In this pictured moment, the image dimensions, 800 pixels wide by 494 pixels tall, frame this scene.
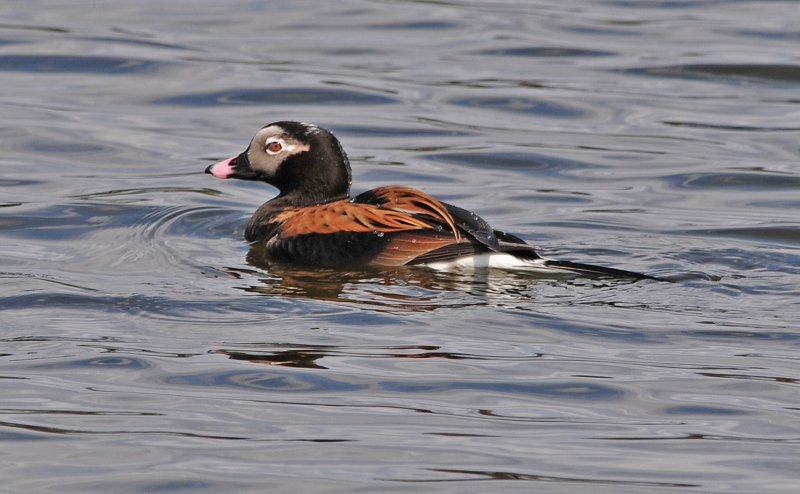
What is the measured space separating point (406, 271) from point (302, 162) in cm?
160

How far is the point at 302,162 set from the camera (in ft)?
34.9

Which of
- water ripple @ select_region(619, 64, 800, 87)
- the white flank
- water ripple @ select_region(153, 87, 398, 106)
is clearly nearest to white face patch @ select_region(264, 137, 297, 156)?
the white flank

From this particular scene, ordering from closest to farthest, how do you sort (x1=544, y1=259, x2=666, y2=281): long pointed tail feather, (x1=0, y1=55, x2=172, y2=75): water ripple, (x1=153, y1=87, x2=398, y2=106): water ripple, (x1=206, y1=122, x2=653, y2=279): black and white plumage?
(x1=544, y1=259, x2=666, y2=281): long pointed tail feather, (x1=206, y1=122, x2=653, y2=279): black and white plumage, (x1=153, y1=87, x2=398, y2=106): water ripple, (x1=0, y1=55, x2=172, y2=75): water ripple

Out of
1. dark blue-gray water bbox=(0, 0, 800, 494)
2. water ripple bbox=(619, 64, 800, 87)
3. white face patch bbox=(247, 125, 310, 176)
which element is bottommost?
dark blue-gray water bbox=(0, 0, 800, 494)

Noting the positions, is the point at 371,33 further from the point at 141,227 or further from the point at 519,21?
the point at 141,227

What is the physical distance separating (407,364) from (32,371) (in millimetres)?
1732

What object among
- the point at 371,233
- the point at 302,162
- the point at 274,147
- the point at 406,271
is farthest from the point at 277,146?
the point at 406,271

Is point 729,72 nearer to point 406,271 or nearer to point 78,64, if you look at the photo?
point 78,64

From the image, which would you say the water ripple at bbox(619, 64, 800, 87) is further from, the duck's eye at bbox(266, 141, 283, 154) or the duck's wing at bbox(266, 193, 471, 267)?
the duck's wing at bbox(266, 193, 471, 267)

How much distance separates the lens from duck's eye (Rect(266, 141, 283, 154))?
10695 mm

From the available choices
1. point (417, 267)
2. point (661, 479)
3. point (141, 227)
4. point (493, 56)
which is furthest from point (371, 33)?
point (661, 479)

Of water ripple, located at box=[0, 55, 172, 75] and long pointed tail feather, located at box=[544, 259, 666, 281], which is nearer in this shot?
long pointed tail feather, located at box=[544, 259, 666, 281]

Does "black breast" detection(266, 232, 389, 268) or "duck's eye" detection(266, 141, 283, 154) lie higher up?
"duck's eye" detection(266, 141, 283, 154)

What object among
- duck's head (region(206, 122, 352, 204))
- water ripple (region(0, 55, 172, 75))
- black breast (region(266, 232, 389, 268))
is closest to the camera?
black breast (region(266, 232, 389, 268))
